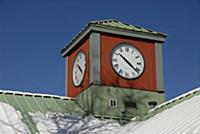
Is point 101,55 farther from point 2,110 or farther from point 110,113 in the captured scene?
point 2,110

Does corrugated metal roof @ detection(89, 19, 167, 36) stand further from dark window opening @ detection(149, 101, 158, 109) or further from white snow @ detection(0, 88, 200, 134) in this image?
white snow @ detection(0, 88, 200, 134)

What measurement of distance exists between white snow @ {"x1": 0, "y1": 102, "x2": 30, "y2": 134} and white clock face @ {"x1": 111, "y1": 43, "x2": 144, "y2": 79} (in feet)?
14.7

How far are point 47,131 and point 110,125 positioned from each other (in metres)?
2.55

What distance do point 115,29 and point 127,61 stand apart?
1313 millimetres

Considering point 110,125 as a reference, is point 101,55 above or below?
above

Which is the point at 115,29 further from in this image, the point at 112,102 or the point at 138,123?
the point at 138,123

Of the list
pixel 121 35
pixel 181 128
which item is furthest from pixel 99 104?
pixel 181 128

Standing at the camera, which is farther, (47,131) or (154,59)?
(154,59)

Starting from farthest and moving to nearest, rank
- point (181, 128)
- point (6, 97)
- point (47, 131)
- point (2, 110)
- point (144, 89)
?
point (144, 89) < point (6, 97) < point (2, 110) < point (47, 131) < point (181, 128)

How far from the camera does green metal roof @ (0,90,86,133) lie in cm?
1734

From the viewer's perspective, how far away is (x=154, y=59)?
20.0 metres

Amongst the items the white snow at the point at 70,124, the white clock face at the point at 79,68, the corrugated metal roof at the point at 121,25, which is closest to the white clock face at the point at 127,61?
the corrugated metal roof at the point at 121,25

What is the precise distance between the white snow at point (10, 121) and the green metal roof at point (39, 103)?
31 cm

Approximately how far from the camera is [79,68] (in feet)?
66.4
